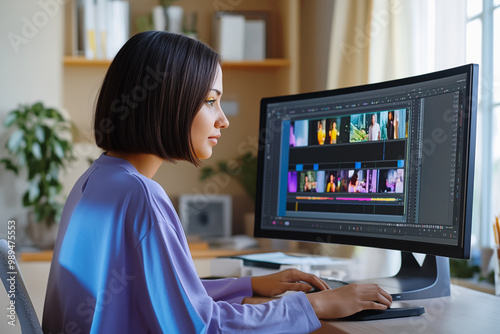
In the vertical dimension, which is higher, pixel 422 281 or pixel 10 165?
pixel 10 165

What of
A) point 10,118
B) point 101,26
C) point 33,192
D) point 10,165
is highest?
point 101,26

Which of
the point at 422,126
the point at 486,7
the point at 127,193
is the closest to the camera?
the point at 127,193

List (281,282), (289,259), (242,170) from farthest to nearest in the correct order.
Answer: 1. (242,170)
2. (289,259)
3. (281,282)

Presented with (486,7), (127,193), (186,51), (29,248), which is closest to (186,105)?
(186,51)

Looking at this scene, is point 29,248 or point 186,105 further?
point 29,248

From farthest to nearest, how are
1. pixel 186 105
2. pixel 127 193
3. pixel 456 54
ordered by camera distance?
pixel 456 54, pixel 186 105, pixel 127 193

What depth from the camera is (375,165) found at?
1218 mm

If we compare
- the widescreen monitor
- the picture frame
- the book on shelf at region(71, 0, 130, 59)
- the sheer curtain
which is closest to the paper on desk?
the widescreen monitor

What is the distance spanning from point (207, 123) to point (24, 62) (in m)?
2.17

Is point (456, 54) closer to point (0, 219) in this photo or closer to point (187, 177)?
point (187, 177)

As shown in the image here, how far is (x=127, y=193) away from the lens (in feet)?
2.89

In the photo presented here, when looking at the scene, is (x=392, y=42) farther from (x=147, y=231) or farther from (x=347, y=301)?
(x=147, y=231)

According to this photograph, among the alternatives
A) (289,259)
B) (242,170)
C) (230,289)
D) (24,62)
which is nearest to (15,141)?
(24,62)

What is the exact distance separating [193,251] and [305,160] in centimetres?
140
